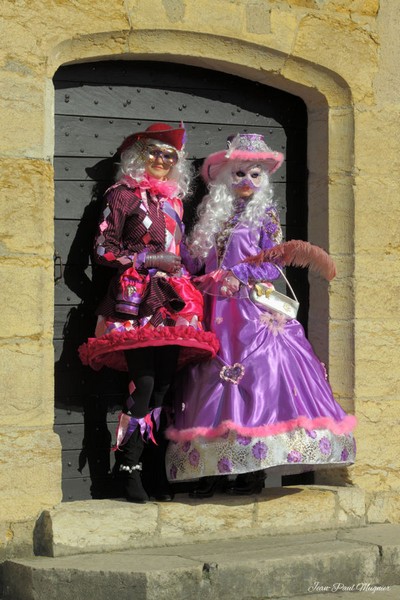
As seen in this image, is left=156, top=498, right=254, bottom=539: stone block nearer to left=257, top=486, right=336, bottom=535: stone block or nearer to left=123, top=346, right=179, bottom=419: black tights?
left=257, top=486, right=336, bottom=535: stone block

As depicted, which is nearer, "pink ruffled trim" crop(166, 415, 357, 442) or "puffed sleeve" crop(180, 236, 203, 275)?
"pink ruffled trim" crop(166, 415, 357, 442)

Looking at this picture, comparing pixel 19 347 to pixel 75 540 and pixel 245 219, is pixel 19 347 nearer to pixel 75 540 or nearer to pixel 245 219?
pixel 75 540

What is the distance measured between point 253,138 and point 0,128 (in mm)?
1377

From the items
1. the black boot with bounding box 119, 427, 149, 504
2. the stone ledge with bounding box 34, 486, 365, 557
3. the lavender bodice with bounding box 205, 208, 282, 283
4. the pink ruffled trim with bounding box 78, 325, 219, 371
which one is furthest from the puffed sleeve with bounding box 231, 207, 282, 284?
the stone ledge with bounding box 34, 486, 365, 557

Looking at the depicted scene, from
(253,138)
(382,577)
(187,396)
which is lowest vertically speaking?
(382,577)

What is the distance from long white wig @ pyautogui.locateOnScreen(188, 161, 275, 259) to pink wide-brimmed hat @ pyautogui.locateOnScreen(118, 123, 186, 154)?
0.34m

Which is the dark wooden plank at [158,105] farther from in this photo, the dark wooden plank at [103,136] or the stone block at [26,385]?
the stone block at [26,385]

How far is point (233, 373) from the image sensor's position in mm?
6375

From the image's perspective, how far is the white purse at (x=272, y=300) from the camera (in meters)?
6.52

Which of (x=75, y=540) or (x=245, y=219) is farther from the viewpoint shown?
(x=245, y=219)

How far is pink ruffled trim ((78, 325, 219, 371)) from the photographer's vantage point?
20.1 ft

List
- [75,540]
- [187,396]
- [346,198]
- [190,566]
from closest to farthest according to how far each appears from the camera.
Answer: [190,566] < [75,540] < [187,396] < [346,198]

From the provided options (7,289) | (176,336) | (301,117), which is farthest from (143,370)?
(301,117)

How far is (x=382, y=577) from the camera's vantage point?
6035 millimetres
